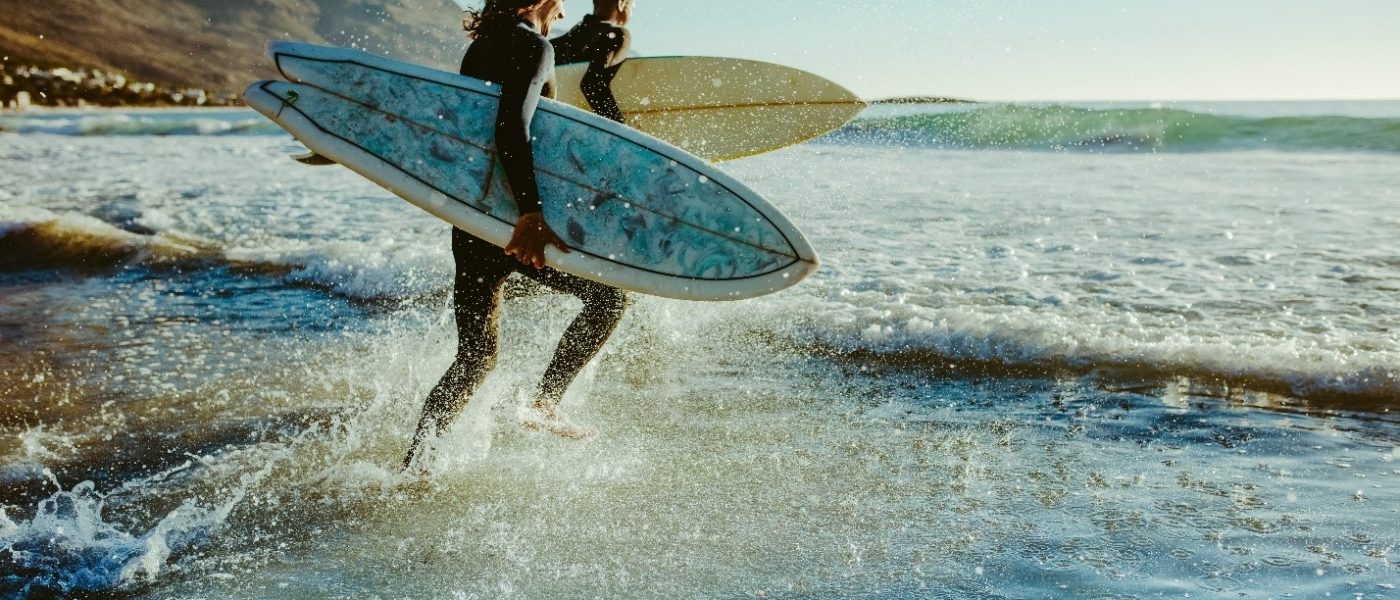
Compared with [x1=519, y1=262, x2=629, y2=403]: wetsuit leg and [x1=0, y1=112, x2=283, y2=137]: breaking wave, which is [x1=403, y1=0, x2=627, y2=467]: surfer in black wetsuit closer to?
[x1=519, y1=262, x2=629, y2=403]: wetsuit leg

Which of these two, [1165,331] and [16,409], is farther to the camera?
[1165,331]

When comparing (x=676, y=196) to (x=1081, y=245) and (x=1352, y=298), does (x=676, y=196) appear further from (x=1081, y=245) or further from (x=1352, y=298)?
(x=1081, y=245)

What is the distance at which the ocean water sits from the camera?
240 cm

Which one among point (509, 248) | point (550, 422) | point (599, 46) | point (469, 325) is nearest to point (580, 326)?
point (550, 422)

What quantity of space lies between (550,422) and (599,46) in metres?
1.34

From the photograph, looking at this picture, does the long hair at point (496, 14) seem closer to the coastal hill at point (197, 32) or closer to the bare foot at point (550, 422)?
the bare foot at point (550, 422)

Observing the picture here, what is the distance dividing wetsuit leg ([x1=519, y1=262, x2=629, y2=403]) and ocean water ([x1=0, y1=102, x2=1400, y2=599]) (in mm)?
217

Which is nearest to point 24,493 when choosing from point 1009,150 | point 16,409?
point 16,409

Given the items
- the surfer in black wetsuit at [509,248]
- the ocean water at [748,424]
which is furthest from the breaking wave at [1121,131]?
the surfer in black wetsuit at [509,248]

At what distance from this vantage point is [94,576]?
91.2 inches

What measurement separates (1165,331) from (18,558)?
191 inches

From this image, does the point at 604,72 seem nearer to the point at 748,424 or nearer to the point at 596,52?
the point at 596,52

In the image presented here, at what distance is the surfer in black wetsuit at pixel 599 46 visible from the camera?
133 inches

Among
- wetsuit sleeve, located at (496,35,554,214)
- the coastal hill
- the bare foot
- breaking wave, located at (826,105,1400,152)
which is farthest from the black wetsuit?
the coastal hill
